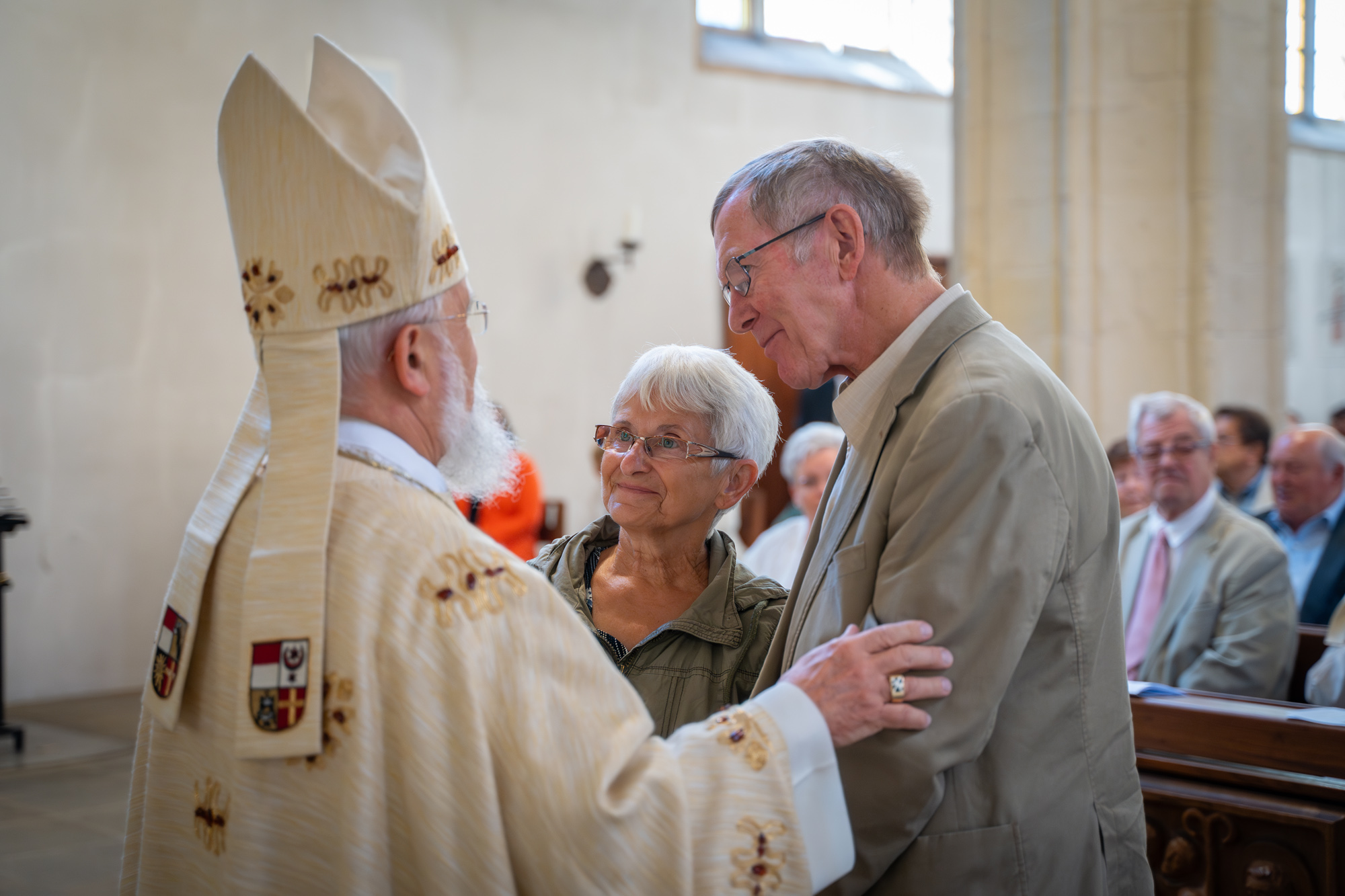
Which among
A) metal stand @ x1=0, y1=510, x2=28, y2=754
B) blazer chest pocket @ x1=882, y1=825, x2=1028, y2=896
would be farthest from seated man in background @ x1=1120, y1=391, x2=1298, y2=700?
metal stand @ x1=0, y1=510, x2=28, y2=754

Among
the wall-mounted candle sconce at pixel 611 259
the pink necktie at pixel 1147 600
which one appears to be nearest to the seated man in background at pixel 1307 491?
the pink necktie at pixel 1147 600

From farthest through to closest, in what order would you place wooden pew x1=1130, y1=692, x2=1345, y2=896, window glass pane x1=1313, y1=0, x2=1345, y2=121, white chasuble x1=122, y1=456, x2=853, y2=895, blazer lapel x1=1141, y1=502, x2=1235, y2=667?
window glass pane x1=1313, y1=0, x2=1345, y2=121 < blazer lapel x1=1141, y1=502, x2=1235, y2=667 < wooden pew x1=1130, y1=692, x2=1345, y2=896 < white chasuble x1=122, y1=456, x2=853, y2=895

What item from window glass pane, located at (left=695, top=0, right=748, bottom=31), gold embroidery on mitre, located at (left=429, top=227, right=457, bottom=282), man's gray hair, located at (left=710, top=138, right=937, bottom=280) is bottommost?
gold embroidery on mitre, located at (left=429, top=227, right=457, bottom=282)

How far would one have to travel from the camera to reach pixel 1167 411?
422cm

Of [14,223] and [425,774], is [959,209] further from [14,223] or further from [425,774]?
[14,223]

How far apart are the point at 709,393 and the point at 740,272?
404 mm

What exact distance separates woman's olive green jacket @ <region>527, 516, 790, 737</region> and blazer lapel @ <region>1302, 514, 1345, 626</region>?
3.41 m

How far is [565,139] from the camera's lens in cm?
841

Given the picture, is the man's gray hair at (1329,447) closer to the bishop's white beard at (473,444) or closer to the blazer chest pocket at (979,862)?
the blazer chest pocket at (979,862)

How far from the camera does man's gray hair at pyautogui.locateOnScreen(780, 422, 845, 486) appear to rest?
16.1 feet

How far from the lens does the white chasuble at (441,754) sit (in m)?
1.25

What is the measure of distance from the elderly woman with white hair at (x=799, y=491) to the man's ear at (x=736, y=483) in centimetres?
236

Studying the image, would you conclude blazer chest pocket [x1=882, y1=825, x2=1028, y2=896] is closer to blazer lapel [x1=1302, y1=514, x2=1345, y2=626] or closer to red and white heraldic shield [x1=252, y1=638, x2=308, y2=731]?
red and white heraldic shield [x1=252, y1=638, x2=308, y2=731]

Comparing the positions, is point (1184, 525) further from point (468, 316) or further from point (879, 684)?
point (468, 316)
